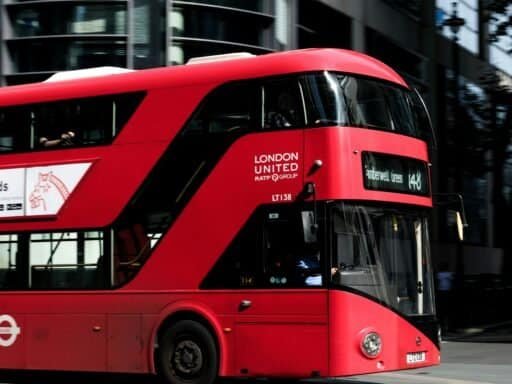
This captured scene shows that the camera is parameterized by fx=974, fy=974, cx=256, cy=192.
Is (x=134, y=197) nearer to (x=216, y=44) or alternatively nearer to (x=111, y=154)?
(x=111, y=154)

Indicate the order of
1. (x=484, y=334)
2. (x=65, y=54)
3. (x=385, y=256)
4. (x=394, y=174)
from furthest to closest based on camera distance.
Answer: (x=484, y=334)
(x=65, y=54)
(x=394, y=174)
(x=385, y=256)

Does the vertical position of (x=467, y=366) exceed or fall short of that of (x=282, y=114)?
it falls short

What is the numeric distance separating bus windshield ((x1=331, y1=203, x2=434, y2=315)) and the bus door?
0.30 metres

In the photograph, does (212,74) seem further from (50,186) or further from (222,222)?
(50,186)

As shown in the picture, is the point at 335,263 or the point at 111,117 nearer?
the point at 335,263

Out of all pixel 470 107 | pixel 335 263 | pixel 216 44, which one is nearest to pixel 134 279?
pixel 335 263

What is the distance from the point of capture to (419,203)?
38.8 ft

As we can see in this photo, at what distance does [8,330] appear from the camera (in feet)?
43.3

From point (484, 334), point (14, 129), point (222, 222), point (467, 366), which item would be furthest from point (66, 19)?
point (484, 334)

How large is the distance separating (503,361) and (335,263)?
753 centimetres

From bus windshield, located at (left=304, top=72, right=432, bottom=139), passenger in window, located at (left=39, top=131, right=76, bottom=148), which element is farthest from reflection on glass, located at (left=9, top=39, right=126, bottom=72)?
bus windshield, located at (left=304, top=72, right=432, bottom=139)

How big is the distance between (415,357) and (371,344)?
0.80 meters

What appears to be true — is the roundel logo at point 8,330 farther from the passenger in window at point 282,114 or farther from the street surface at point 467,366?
the passenger in window at point 282,114

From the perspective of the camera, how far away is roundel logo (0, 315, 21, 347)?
1312cm
